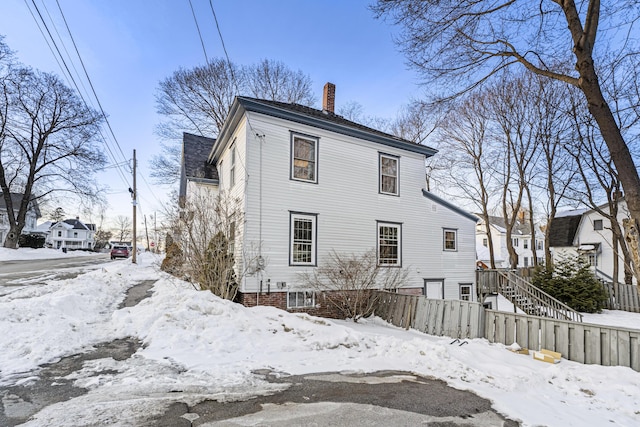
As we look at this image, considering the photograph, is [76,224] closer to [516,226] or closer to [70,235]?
[70,235]

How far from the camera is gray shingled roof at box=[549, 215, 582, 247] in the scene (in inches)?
1039

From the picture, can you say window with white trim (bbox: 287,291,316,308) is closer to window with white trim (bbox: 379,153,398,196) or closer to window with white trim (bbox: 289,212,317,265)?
window with white trim (bbox: 289,212,317,265)

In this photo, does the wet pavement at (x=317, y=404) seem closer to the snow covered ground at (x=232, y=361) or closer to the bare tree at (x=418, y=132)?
the snow covered ground at (x=232, y=361)

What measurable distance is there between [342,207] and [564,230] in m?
24.5

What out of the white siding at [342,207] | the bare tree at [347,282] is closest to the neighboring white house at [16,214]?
the white siding at [342,207]

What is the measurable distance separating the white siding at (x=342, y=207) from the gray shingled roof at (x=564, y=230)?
16.3m

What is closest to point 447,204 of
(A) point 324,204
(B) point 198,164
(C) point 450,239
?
(C) point 450,239

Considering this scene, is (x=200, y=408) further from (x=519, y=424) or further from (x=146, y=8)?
(x=146, y=8)

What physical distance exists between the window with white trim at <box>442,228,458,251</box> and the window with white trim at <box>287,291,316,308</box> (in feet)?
23.8

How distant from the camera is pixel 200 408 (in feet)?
12.8

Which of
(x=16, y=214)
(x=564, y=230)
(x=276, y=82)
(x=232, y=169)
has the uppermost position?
(x=276, y=82)

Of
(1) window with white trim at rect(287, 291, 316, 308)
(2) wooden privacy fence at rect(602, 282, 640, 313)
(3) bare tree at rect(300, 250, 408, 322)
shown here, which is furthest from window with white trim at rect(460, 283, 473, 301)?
(2) wooden privacy fence at rect(602, 282, 640, 313)

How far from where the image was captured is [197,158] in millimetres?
17438

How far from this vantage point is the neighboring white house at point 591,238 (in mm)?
23578
